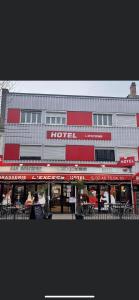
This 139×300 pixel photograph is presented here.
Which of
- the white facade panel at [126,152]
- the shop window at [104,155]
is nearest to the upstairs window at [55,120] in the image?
the shop window at [104,155]

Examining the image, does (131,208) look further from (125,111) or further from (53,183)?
(125,111)

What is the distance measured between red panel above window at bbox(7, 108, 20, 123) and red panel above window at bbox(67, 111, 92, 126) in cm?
434

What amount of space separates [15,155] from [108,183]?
8470mm

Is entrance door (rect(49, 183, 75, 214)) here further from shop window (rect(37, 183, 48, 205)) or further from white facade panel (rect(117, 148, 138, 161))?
white facade panel (rect(117, 148, 138, 161))

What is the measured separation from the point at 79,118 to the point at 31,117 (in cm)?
415

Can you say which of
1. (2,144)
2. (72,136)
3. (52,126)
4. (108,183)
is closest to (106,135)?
(72,136)

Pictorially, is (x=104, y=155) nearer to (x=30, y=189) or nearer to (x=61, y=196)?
(x=61, y=196)

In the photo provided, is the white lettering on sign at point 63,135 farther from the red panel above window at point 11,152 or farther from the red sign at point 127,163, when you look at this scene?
the red sign at point 127,163

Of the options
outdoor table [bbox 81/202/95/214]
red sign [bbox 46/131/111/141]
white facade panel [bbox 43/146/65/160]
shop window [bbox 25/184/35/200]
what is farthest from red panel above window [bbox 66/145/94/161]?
outdoor table [bbox 81/202/95/214]

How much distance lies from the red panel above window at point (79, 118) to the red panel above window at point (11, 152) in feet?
16.2

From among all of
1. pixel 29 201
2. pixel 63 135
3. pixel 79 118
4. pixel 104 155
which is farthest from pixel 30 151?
pixel 29 201

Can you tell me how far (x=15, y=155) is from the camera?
24328 mm

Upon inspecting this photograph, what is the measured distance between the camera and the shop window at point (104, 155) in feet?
81.7

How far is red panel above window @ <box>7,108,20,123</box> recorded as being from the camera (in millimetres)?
25125
